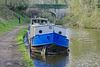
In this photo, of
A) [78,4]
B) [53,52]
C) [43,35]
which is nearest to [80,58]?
[53,52]

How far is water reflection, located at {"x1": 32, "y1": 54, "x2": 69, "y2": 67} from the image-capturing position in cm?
1173

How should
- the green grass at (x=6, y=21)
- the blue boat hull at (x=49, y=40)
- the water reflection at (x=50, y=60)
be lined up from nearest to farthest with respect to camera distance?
the water reflection at (x=50, y=60) < the blue boat hull at (x=49, y=40) < the green grass at (x=6, y=21)

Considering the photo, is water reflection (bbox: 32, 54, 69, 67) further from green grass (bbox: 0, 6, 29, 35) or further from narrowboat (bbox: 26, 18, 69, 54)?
green grass (bbox: 0, 6, 29, 35)

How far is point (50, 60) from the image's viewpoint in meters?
12.9

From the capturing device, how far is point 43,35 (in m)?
14.4

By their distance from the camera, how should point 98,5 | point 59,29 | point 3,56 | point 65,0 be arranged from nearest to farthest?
point 3,56, point 59,29, point 98,5, point 65,0

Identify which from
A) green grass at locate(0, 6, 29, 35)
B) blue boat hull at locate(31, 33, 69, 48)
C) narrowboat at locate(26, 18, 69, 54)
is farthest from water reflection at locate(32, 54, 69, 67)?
green grass at locate(0, 6, 29, 35)

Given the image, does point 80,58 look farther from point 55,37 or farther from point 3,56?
point 3,56

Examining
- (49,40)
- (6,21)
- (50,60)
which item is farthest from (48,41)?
(6,21)

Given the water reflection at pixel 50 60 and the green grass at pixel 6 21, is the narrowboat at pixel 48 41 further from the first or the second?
the green grass at pixel 6 21

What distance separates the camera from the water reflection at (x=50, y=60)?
11.7m

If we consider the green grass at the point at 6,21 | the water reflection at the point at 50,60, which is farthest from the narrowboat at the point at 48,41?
the green grass at the point at 6,21

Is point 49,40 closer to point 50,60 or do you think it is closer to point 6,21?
point 50,60

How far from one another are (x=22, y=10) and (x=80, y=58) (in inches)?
1623
